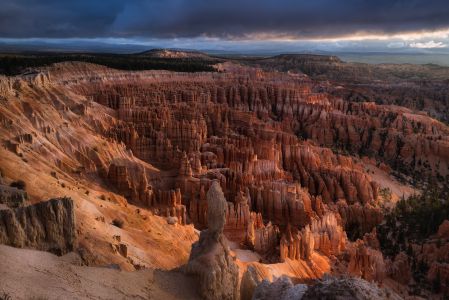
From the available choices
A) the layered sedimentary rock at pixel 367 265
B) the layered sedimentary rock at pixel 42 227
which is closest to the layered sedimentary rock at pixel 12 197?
the layered sedimentary rock at pixel 42 227

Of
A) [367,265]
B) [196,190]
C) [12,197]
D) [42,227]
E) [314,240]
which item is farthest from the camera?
[196,190]

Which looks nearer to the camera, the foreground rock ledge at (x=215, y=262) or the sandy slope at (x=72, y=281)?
the sandy slope at (x=72, y=281)

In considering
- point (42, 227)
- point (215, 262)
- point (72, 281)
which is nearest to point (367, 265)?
point (215, 262)

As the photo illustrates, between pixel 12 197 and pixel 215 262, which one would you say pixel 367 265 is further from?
pixel 12 197

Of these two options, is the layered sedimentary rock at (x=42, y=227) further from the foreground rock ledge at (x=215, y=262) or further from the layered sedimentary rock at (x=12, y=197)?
the foreground rock ledge at (x=215, y=262)

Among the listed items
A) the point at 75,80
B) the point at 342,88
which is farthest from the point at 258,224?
the point at 342,88

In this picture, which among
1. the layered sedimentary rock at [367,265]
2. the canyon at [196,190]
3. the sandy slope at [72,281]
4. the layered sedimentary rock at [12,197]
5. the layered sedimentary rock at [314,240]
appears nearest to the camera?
the sandy slope at [72,281]

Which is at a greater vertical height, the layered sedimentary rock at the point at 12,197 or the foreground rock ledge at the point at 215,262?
the layered sedimentary rock at the point at 12,197
